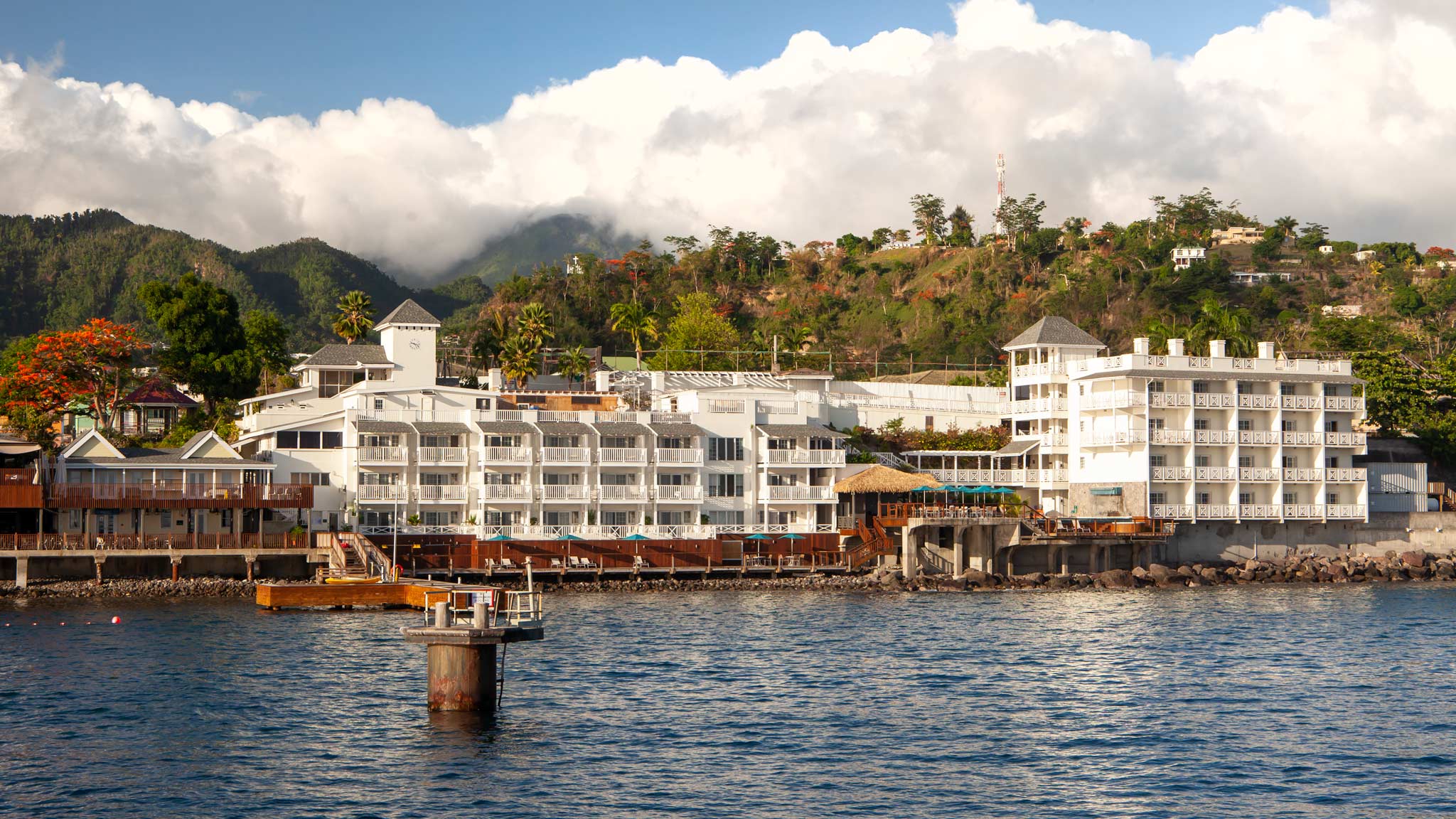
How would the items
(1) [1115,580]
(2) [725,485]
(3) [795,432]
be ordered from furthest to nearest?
1. (3) [795,432]
2. (2) [725,485]
3. (1) [1115,580]

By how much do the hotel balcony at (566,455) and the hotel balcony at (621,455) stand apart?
823 mm

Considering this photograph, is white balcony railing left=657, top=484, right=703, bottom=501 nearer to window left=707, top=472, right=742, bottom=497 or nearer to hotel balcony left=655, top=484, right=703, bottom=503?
hotel balcony left=655, top=484, right=703, bottom=503

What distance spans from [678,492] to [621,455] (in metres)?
3.94

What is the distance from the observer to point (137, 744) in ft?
127

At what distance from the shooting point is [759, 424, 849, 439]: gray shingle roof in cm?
9025

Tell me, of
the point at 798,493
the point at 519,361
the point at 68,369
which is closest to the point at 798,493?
the point at 798,493

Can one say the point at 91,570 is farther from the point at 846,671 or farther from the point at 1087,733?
the point at 1087,733

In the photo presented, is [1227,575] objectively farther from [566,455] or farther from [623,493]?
[566,455]

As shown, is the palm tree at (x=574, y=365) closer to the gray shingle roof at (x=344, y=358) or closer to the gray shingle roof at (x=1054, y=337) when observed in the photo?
the gray shingle roof at (x=344, y=358)

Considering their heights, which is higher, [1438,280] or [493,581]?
[1438,280]

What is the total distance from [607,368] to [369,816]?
86.6 m

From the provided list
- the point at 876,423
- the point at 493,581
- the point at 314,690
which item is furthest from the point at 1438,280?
the point at 314,690

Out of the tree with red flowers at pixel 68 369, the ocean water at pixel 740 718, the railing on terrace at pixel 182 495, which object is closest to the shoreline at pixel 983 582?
the railing on terrace at pixel 182 495

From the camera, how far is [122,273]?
182875mm
